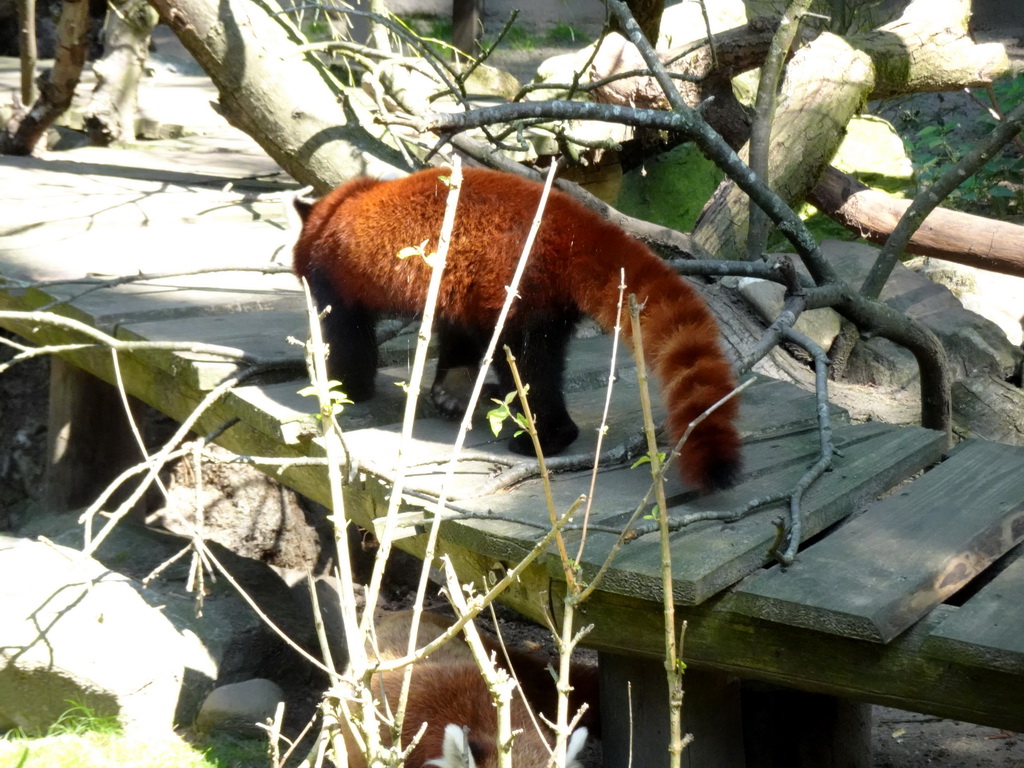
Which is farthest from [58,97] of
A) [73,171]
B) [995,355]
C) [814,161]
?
[995,355]

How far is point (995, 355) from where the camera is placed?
220 inches

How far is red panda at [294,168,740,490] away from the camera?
94.8 inches

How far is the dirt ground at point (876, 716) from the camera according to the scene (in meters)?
3.45

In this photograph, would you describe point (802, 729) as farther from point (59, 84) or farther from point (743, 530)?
point (59, 84)

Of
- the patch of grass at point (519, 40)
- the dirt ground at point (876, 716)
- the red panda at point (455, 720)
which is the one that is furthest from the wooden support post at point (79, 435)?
the patch of grass at point (519, 40)

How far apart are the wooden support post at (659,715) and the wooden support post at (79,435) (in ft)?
10.1

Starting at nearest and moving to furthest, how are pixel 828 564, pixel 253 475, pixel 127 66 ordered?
pixel 828 564 < pixel 253 475 < pixel 127 66

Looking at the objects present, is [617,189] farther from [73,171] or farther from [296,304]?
[296,304]

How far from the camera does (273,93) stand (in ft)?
17.0

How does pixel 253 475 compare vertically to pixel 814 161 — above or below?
below

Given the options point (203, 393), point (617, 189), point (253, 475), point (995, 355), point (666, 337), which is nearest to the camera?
point (666, 337)

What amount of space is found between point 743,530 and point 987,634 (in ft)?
1.78

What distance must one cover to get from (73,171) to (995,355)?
5561mm

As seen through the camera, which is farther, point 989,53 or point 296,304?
point 989,53
